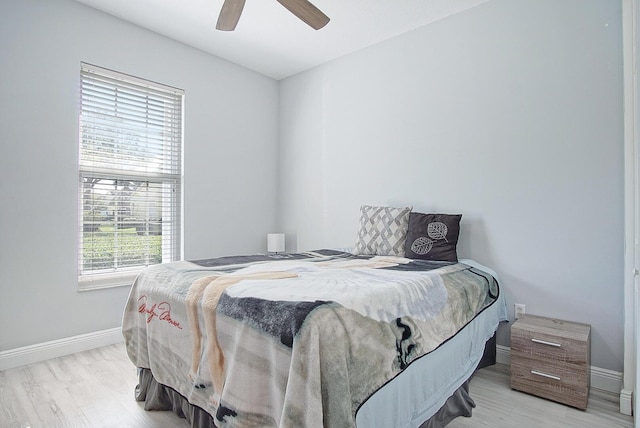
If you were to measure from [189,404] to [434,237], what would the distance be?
1900 mm

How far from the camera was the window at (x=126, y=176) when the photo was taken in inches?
113

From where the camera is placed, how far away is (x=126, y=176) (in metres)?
3.10

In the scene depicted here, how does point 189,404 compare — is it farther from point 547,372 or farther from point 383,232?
point 547,372

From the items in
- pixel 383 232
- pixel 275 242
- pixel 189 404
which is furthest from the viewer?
pixel 275 242

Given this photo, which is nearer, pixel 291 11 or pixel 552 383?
pixel 552 383

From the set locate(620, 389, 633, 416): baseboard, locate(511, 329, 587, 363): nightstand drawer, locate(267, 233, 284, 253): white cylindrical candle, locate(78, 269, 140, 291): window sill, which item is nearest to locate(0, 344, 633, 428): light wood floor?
locate(620, 389, 633, 416): baseboard

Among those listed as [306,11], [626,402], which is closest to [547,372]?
[626,402]

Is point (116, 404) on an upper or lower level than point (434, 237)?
lower

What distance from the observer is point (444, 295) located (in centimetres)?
186

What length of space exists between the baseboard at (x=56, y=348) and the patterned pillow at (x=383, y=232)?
2.18 meters

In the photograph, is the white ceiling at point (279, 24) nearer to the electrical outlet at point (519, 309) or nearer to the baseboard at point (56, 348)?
the electrical outlet at point (519, 309)

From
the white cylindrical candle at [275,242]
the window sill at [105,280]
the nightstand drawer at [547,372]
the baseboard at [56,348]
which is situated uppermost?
the white cylindrical candle at [275,242]

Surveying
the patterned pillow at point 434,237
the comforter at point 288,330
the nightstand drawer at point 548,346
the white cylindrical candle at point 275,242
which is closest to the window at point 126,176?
the white cylindrical candle at point 275,242

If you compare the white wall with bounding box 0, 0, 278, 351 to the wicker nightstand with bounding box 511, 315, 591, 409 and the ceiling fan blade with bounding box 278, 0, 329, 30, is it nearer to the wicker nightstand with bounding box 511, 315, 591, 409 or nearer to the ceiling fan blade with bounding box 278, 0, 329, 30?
the ceiling fan blade with bounding box 278, 0, 329, 30
